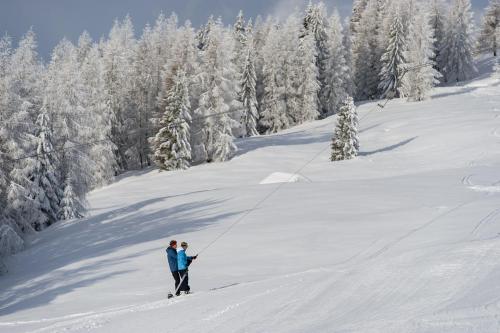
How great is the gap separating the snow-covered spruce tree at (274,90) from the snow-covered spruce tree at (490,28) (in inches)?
1539

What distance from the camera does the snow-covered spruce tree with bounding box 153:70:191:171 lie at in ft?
155

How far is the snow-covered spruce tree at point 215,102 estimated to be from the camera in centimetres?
4822

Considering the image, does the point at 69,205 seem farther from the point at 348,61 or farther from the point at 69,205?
the point at 348,61

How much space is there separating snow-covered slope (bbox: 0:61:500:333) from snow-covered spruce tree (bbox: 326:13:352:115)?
32669mm

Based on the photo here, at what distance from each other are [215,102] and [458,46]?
4319 centimetres

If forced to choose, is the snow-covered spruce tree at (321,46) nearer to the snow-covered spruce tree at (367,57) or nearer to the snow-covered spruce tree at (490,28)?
the snow-covered spruce tree at (367,57)

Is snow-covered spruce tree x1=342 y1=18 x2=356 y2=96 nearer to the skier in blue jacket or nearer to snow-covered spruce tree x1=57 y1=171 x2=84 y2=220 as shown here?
snow-covered spruce tree x1=57 y1=171 x2=84 y2=220

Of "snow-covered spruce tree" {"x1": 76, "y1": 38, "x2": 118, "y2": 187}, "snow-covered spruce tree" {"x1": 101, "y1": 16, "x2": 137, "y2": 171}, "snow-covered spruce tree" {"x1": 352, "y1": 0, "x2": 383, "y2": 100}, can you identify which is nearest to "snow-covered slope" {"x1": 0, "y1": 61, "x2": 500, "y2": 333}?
"snow-covered spruce tree" {"x1": 76, "y1": 38, "x2": 118, "y2": 187}

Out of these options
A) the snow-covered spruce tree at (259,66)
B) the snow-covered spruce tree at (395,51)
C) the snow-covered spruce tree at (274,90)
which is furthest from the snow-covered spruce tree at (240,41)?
the snow-covered spruce tree at (395,51)

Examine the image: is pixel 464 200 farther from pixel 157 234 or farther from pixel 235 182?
pixel 235 182

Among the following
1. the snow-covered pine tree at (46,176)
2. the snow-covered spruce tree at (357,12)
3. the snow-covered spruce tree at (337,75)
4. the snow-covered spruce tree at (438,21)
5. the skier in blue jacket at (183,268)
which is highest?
the snow-covered spruce tree at (357,12)

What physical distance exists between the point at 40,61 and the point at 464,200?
25.6 metres

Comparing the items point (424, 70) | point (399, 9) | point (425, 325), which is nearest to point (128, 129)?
point (424, 70)

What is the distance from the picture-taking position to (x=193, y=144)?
5025cm
